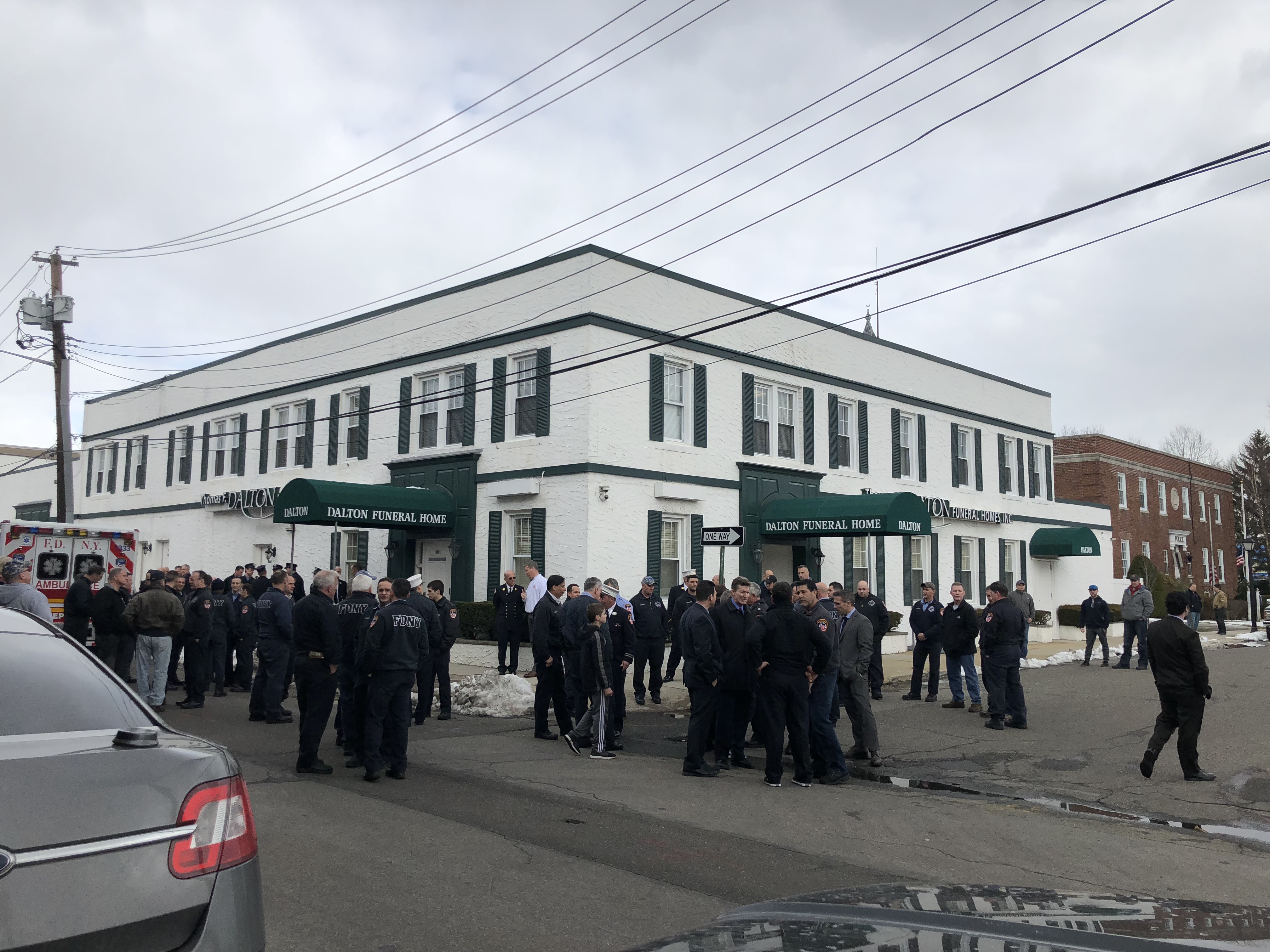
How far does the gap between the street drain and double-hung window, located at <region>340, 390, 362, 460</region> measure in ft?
60.1

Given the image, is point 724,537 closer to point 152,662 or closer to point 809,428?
point 152,662

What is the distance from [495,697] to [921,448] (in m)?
18.2

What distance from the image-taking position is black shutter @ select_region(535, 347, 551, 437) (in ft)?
69.0

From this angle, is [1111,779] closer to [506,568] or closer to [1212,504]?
[506,568]

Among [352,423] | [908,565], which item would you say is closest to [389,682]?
[352,423]

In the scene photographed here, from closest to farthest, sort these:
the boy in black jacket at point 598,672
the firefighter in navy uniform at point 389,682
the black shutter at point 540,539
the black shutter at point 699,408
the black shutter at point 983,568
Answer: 1. the firefighter in navy uniform at point 389,682
2. the boy in black jacket at point 598,672
3. the black shutter at point 540,539
4. the black shutter at point 699,408
5. the black shutter at point 983,568

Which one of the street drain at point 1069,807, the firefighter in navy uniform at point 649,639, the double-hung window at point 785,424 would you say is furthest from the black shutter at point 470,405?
the street drain at point 1069,807

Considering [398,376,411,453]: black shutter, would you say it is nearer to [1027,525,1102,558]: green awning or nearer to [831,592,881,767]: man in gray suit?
[831,592,881,767]: man in gray suit

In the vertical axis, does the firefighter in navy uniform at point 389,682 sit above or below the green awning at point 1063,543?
below

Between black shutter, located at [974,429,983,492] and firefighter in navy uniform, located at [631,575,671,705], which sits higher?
black shutter, located at [974,429,983,492]

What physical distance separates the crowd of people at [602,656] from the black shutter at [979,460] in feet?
53.1

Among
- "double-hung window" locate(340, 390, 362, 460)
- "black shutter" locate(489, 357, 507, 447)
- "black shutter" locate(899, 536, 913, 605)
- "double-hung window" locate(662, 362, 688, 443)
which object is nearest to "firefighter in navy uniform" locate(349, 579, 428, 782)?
"black shutter" locate(489, 357, 507, 447)

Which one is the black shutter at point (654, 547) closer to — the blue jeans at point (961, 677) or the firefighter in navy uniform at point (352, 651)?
the blue jeans at point (961, 677)

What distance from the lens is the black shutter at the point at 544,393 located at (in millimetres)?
21031
